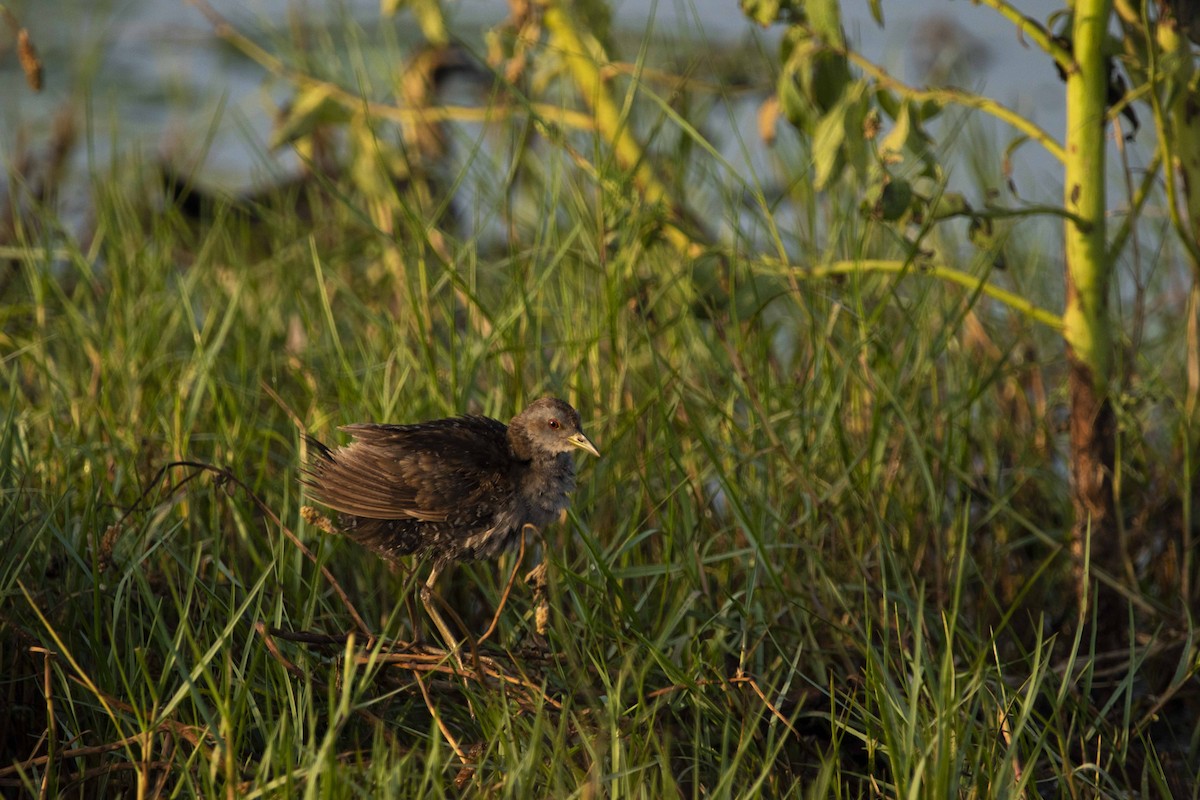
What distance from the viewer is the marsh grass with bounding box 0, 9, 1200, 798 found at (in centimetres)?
340

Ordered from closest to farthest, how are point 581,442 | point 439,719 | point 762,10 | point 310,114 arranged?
point 439,719, point 581,442, point 762,10, point 310,114

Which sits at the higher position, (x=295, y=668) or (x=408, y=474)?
(x=408, y=474)

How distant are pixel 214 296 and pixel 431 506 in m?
2.67

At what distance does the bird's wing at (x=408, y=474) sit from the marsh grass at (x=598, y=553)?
0.21m

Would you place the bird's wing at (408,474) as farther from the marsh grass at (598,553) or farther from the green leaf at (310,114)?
the green leaf at (310,114)

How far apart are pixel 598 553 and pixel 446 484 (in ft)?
1.49

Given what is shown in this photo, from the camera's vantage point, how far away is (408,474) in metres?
3.84

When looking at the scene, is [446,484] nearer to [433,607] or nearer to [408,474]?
[408,474]

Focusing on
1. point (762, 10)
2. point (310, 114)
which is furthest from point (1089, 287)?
point (310, 114)

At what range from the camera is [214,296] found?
20.1 ft

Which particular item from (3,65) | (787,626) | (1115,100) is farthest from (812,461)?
(3,65)

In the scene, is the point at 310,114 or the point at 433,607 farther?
the point at 310,114

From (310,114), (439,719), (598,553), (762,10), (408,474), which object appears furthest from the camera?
(310,114)

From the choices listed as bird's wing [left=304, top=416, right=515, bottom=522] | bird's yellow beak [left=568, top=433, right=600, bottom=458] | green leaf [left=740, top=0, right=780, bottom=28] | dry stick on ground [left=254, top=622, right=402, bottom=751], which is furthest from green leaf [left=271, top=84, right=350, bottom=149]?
dry stick on ground [left=254, top=622, right=402, bottom=751]
